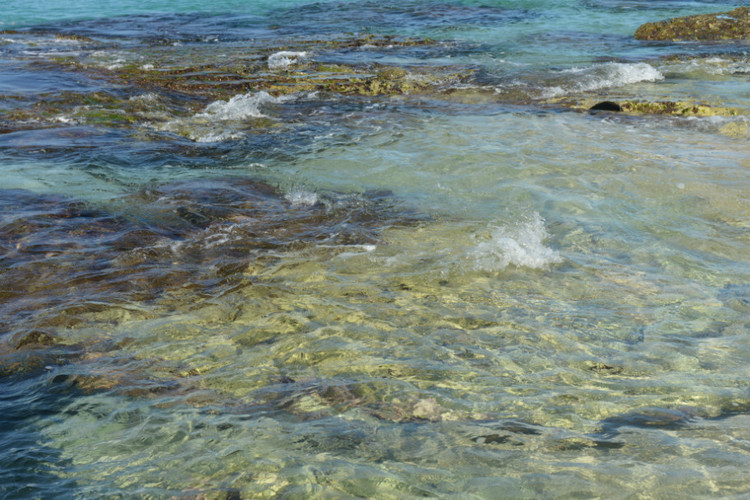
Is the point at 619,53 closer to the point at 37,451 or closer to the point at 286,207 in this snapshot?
the point at 286,207

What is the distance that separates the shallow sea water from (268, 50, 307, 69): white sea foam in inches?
120

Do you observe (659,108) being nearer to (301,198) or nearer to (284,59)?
(301,198)

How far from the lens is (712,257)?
5.92 m

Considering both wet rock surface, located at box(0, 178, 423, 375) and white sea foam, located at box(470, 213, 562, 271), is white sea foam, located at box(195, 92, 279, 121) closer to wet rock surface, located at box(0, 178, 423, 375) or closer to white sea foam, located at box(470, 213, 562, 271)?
wet rock surface, located at box(0, 178, 423, 375)

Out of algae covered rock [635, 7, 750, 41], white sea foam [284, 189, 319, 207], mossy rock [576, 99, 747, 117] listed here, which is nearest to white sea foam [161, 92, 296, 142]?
white sea foam [284, 189, 319, 207]

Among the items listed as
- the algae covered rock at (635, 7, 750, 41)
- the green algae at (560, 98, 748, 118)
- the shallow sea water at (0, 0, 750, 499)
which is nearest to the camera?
the shallow sea water at (0, 0, 750, 499)

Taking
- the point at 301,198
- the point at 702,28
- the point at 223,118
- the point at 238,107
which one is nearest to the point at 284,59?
the point at 238,107

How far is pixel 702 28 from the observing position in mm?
17703

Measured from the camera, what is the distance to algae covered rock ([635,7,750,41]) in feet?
57.5

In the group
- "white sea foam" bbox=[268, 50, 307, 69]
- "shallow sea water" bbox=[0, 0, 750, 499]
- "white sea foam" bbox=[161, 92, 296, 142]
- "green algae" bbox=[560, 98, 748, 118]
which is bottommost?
"shallow sea water" bbox=[0, 0, 750, 499]

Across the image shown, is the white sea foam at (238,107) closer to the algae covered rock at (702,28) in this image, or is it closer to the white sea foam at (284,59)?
the white sea foam at (284,59)

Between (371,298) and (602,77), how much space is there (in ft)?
33.5

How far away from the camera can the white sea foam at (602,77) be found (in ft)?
41.6

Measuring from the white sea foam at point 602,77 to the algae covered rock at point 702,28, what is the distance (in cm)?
476
